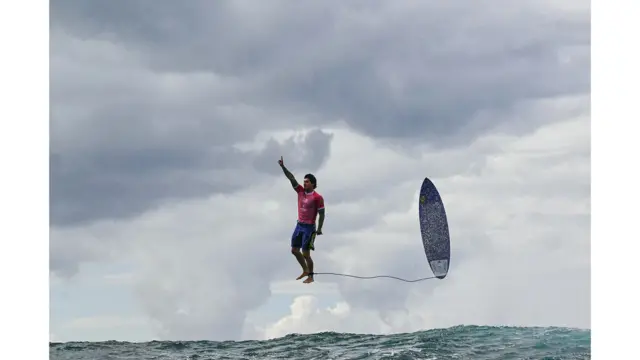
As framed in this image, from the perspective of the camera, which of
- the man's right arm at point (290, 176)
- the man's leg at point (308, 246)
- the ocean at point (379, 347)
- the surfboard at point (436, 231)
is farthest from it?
the surfboard at point (436, 231)

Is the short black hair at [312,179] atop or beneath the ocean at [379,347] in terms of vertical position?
atop

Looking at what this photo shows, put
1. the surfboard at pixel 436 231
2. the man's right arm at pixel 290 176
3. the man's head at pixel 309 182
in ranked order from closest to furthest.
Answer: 1. the man's right arm at pixel 290 176
2. the man's head at pixel 309 182
3. the surfboard at pixel 436 231

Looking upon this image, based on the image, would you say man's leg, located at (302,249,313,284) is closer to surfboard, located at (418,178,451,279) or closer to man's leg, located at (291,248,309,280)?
man's leg, located at (291,248,309,280)

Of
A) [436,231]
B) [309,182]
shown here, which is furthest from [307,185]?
[436,231]

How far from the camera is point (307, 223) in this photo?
15391 mm

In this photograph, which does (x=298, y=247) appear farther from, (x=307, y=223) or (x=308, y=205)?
(x=308, y=205)

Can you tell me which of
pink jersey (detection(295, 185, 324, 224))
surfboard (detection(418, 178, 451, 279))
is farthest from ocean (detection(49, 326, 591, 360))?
pink jersey (detection(295, 185, 324, 224))

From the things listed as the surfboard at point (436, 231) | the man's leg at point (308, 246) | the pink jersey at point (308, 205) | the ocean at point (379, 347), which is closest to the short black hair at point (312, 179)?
the pink jersey at point (308, 205)

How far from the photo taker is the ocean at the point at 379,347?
52.5ft

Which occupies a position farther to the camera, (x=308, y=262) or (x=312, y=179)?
(x=308, y=262)

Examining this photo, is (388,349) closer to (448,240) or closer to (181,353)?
(448,240)

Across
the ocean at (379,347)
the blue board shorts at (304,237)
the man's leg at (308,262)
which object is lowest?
the ocean at (379,347)

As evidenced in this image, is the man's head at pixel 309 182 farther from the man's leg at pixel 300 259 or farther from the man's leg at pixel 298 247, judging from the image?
the man's leg at pixel 300 259

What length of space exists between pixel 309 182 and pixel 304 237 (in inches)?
41.3
